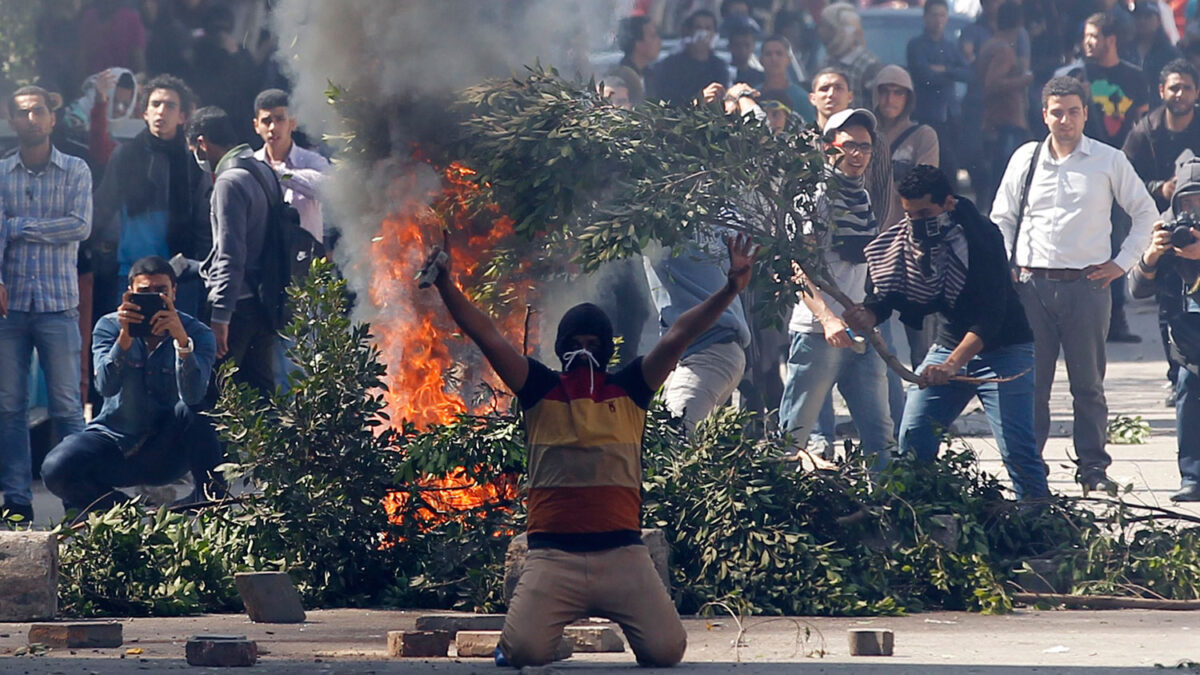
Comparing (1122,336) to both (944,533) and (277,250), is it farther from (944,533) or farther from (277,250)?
(944,533)

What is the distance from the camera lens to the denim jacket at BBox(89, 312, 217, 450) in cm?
856

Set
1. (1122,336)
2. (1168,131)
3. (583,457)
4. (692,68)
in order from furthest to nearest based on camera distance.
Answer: (1122,336)
(692,68)
(1168,131)
(583,457)

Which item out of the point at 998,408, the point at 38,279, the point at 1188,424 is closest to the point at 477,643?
the point at 998,408

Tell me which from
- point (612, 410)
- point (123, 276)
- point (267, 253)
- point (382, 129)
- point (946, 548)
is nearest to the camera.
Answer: point (612, 410)

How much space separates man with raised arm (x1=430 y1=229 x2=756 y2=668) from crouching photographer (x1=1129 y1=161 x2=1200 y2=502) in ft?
14.6

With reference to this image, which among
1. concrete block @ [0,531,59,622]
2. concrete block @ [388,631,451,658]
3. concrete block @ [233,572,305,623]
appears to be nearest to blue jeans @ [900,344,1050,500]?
concrete block @ [388,631,451,658]

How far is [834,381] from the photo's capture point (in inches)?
368

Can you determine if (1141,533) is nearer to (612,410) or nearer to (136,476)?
(612,410)

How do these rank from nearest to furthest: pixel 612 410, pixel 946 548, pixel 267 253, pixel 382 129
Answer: pixel 612 410
pixel 946 548
pixel 382 129
pixel 267 253

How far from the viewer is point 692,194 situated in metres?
7.67

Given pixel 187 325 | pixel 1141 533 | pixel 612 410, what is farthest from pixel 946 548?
pixel 187 325

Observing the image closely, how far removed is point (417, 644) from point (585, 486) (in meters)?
0.88

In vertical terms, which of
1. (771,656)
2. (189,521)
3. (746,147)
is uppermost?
(746,147)

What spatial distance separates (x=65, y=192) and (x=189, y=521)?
282 cm
